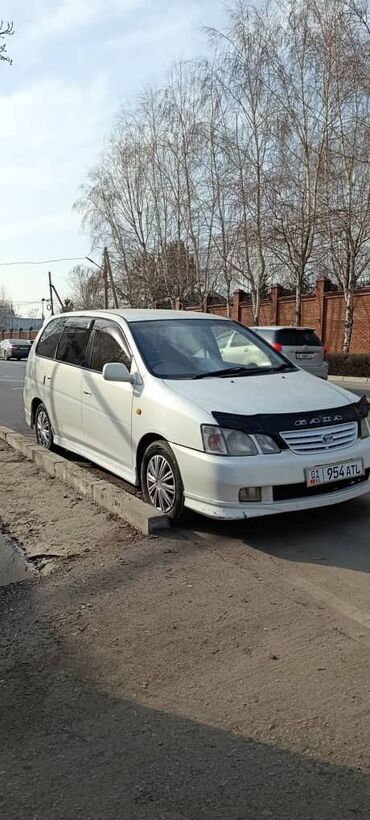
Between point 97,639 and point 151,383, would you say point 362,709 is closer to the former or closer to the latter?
point 97,639

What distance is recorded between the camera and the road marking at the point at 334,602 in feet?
11.6

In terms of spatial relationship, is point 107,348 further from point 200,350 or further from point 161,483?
point 161,483

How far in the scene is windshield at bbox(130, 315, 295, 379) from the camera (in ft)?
18.3

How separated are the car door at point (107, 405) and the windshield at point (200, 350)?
0.25 m

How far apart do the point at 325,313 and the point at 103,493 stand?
82.4 ft

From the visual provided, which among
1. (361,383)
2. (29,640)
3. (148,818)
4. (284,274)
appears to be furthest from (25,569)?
(284,274)

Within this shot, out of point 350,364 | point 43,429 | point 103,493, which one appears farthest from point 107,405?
point 350,364

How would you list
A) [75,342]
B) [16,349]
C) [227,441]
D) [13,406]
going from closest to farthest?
1. [227,441]
2. [75,342]
3. [13,406]
4. [16,349]

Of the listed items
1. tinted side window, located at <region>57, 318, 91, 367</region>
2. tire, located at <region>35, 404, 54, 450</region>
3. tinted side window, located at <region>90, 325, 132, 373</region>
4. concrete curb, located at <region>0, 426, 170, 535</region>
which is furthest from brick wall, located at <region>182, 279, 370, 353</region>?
tinted side window, located at <region>90, 325, 132, 373</region>

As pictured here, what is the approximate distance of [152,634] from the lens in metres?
3.40

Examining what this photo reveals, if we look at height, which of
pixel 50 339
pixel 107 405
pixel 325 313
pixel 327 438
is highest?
pixel 325 313

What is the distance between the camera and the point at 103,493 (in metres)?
5.45

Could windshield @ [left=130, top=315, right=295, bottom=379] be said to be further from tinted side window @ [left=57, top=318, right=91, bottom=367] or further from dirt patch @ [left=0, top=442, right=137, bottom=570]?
dirt patch @ [left=0, top=442, right=137, bottom=570]

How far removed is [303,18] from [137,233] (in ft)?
52.7
